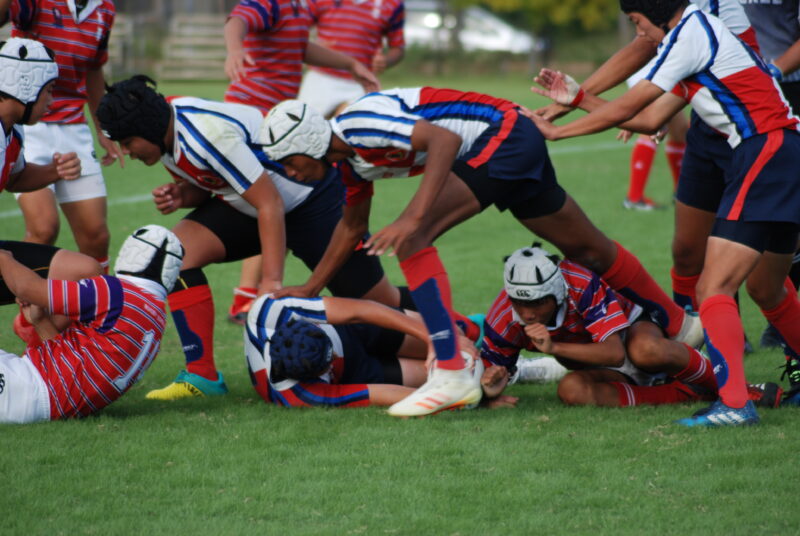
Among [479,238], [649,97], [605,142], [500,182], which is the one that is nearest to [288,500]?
[500,182]

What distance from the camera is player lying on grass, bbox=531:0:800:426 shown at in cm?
455

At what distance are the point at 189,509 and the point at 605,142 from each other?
14.8 metres

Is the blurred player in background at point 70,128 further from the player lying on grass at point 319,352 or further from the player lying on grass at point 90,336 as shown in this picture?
the player lying on grass at point 319,352

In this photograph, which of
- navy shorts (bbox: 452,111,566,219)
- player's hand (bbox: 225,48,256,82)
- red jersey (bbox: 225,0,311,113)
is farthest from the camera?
red jersey (bbox: 225,0,311,113)

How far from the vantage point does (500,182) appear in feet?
16.1

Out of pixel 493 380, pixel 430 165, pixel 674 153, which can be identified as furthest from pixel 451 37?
pixel 430 165

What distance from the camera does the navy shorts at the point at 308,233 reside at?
18.9 ft

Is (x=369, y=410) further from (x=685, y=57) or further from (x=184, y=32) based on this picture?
(x=184, y=32)

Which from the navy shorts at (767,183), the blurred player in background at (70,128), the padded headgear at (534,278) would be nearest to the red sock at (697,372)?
the padded headgear at (534,278)

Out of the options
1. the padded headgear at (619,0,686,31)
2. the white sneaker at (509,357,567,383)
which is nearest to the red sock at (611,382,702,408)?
the white sneaker at (509,357,567,383)

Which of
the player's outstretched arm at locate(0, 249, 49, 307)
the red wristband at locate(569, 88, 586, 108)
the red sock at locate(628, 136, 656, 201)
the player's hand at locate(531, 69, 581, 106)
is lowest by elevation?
the red sock at locate(628, 136, 656, 201)

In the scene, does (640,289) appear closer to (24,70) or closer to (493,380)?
(493,380)

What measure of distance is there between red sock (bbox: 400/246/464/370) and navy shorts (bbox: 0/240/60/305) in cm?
167

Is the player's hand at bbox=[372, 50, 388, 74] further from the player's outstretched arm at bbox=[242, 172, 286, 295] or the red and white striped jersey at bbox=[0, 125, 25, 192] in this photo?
the red and white striped jersey at bbox=[0, 125, 25, 192]
